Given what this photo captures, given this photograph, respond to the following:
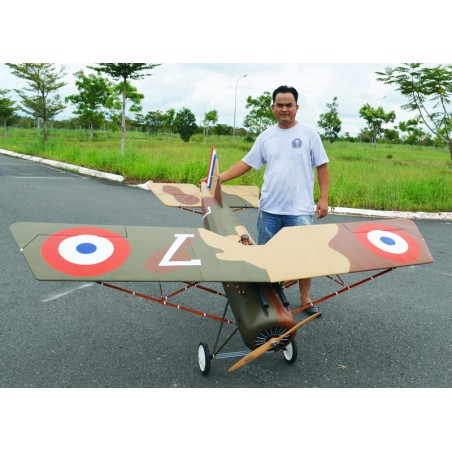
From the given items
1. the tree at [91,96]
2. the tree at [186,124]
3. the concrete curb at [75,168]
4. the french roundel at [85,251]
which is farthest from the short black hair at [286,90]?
the tree at [186,124]

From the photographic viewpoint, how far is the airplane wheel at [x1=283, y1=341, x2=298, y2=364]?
11.4 ft

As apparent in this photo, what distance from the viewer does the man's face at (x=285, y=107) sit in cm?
389

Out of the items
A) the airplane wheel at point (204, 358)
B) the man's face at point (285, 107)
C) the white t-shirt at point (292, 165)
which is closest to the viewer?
the airplane wheel at point (204, 358)

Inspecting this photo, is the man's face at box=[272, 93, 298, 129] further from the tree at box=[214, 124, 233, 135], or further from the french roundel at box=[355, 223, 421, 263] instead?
the tree at box=[214, 124, 233, 135]

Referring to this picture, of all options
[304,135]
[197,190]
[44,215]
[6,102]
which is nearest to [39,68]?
[6,102]

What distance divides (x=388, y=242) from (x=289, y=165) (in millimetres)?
1262

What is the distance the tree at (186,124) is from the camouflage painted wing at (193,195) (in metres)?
43.0

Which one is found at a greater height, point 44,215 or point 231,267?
point 231,267

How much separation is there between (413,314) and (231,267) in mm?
2939

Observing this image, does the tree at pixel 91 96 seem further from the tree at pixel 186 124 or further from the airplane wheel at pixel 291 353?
the airplane wheel at pixel 291 353

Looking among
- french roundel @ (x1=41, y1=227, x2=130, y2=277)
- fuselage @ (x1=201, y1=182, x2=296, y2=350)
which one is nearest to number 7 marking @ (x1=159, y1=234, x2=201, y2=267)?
french roundel @ (x1=41, y1=227, x2=130, y2=277)

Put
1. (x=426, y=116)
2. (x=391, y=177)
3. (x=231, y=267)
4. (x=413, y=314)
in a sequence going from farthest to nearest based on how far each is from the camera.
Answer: (x=426, y=116) → (x=391, y=177) → (x=413, y=314) → (x=231, y=267)

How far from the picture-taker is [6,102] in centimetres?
3728

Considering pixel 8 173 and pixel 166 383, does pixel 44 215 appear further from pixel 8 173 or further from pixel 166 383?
pixel 8 173
